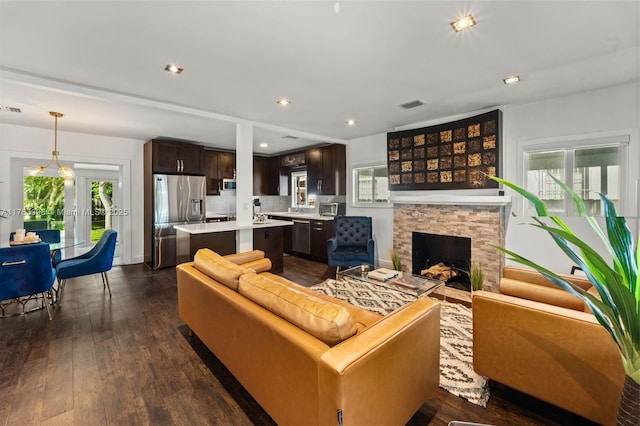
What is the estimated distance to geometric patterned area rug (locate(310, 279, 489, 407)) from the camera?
1948mm

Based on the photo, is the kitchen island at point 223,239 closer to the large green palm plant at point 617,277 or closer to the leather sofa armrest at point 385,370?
the leather sofa armrest at point 385,370

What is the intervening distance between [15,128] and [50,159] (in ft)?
1.95

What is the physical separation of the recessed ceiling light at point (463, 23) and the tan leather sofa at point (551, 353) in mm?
1844

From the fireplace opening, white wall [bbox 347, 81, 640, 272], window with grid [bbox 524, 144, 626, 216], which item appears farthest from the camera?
the fireplace opening

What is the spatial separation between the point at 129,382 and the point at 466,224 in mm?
4066

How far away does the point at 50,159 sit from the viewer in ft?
15.5

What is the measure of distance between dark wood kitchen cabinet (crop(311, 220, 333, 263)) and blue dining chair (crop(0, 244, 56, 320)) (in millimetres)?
3988

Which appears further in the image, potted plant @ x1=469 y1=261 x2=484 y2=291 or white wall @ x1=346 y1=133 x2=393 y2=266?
white wall @ x1=346 y1=133 x2=393 y2=266

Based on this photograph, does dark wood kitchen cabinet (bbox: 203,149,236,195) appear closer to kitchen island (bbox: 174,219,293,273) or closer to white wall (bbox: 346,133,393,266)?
kitchen island (bbox: 174,219,293,273)

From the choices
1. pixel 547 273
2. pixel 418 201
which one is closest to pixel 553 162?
pixel 418 201

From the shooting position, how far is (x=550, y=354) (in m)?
1.58

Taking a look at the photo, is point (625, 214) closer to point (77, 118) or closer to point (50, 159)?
point (77, 118)

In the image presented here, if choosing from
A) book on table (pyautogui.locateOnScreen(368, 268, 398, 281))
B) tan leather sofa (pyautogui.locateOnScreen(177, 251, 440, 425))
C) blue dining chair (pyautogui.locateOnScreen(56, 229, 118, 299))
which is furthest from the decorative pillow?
blue dining chair (pyautogui.locateOnScreen(56, 229, 118, 299))

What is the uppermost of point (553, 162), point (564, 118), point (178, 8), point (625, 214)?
point (178, 8)
